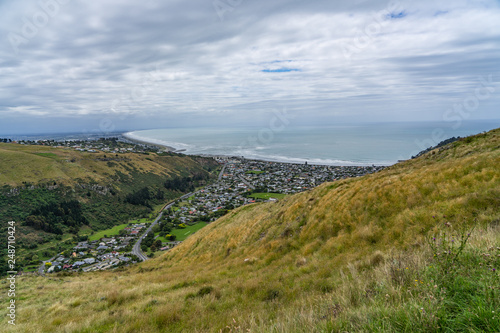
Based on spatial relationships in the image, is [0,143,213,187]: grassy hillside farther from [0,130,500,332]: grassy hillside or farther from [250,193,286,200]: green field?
[0,130,500,332]: grassy hillside

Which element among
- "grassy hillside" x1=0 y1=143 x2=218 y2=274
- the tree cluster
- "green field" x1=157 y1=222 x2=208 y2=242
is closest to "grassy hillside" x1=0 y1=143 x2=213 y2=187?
"grassy hillside" x1=0 y1=143 x2=218 y2=274

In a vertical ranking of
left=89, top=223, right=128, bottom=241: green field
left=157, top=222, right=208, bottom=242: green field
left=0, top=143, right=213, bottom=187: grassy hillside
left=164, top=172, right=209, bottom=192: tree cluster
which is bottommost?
left=89, top=223, right=128, bottom=241: green field

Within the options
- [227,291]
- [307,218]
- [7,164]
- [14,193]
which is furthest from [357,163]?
[7,164]

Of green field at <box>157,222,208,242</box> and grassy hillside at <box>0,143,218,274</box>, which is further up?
grassy hillside at <box>0,143,218,274</box>

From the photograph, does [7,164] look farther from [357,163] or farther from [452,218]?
[357,163]

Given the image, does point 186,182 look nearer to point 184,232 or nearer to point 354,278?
point 184,232

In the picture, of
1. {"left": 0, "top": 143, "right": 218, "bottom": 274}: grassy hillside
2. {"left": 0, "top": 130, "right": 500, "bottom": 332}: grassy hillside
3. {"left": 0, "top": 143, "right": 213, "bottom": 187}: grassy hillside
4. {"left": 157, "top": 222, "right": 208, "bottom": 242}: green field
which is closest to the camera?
{"left": 0, "top": 130, "right": 500, "bottom": 332}: grassy hillside

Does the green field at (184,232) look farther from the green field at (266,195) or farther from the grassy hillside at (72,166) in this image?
the grassy hillside at (72,166)

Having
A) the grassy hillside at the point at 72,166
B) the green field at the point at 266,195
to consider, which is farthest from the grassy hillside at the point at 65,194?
the green field at the point at 266,195
